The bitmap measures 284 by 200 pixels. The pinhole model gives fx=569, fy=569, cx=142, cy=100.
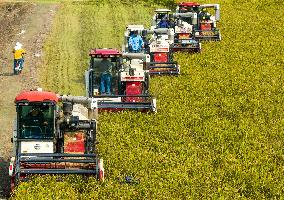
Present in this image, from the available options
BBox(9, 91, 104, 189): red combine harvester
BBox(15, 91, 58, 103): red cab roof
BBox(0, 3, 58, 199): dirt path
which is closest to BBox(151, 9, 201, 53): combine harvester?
BBox(0, 3, 58, 199): dirt path

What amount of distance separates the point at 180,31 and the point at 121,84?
8.18 metres

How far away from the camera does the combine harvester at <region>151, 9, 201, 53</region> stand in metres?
25.9

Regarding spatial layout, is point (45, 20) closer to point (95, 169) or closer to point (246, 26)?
point (246, 26)

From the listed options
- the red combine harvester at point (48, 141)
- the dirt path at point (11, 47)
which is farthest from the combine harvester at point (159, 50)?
the red combine harvester at point (48, 141)

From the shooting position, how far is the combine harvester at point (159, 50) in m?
22.6

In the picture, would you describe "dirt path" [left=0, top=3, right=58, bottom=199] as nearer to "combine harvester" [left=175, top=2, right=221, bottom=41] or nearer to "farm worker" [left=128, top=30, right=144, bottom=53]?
"farm worker" [left=128, top=30, right=144, bottom=53]

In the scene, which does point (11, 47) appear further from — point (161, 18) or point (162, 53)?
point (162, 53)

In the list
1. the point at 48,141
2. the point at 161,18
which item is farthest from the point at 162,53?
the point at 48,141

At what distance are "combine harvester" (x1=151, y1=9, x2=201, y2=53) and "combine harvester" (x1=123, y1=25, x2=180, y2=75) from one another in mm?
495

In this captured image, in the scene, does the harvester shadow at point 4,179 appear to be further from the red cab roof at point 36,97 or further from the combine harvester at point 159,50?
the combine harvester at point 159,50

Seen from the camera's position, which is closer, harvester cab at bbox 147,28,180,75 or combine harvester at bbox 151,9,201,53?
harvester cab at bbox 147,28,180,75

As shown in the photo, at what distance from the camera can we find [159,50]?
23.8 metres

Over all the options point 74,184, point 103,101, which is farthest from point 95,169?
point 103,101

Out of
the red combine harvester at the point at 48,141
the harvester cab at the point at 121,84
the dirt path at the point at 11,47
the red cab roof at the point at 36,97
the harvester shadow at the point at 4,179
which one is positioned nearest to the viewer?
the red combine harvester at the point at 48,141
